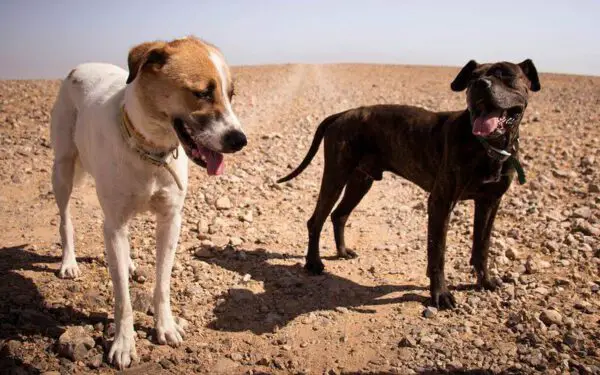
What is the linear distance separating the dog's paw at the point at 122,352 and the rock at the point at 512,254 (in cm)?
343

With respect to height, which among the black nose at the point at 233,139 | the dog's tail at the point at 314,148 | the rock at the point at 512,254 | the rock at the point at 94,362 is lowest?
the rock at the point at 94,362

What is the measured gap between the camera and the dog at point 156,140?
2.76 m

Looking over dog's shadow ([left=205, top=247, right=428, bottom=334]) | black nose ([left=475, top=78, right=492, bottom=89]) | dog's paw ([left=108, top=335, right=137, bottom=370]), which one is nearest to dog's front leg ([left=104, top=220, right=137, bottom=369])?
dog's paw ([left=108, top=335, right=137, bottom=370])

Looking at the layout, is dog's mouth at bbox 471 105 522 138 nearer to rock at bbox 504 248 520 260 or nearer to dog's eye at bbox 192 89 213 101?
rock at bbox 504 248 520 260

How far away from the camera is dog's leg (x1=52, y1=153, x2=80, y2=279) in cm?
398

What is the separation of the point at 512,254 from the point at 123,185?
3.57 m

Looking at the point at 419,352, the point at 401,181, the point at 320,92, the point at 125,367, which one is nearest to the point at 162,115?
the point at 125,367

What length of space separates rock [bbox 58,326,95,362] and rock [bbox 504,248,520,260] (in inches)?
145

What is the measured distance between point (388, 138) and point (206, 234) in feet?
7.09

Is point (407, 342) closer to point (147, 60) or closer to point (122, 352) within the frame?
point (122, 352)

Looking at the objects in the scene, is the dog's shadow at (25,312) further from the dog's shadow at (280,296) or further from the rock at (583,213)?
the rock at (583,213)

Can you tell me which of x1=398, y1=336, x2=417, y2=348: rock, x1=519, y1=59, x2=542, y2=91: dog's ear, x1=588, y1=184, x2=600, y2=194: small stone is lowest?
x1=398, y1=336, x2=417, y2=348: rock

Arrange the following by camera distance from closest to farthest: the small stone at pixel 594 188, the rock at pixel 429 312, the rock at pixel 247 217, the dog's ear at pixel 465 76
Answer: the rock at pixel 429 312, the dog's ear at pixel 465 76, the rock at pixel 247 217, the small stone at pixel 594 188

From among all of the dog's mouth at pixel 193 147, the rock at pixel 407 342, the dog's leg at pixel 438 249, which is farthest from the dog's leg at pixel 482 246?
the dog's mouth at pixel 193 147
